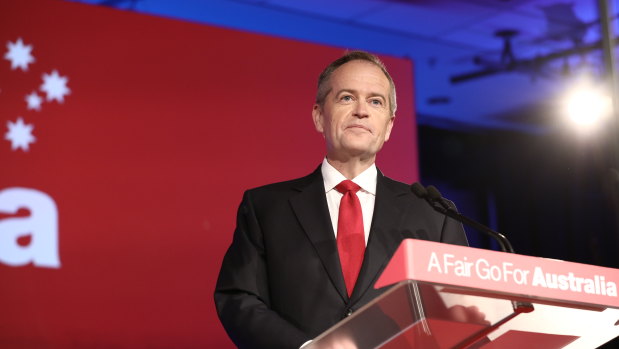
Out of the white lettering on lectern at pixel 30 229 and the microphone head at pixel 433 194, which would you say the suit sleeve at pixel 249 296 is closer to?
the microphone head at pixel 433 194

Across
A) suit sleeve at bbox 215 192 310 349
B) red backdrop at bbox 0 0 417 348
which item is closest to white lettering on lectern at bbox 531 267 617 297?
suit sleeve at bbox 215 192 310 349

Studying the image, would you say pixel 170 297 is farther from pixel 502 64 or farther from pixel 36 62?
pixel 502 64

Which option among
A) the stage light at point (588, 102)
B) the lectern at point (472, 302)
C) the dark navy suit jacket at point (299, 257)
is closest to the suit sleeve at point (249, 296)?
the dark navy suit jacket at point (299, 257)

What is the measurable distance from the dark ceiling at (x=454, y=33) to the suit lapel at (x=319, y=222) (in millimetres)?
3567

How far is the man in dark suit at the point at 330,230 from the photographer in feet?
5.75

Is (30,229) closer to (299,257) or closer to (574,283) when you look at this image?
(299,257)

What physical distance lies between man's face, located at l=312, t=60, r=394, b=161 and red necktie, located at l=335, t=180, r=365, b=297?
14 cm

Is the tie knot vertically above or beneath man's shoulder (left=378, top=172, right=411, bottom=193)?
beneath

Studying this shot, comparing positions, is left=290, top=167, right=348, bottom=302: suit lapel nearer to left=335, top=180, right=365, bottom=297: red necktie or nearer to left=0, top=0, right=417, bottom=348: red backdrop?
left=335, top=180, right=365, bottom=297: red necktie

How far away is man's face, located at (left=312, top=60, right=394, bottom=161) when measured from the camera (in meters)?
1.97

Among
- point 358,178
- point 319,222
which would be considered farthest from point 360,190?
point 319,222

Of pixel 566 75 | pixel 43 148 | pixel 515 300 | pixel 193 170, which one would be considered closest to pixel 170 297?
pixel 193 170

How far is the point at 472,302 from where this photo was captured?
3.97ft

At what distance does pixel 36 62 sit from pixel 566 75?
17.9 feet
